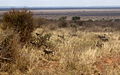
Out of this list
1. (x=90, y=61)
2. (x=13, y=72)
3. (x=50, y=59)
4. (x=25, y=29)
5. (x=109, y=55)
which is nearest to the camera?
(x=13, y=72)

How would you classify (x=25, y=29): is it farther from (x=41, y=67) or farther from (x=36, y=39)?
(x=41, y=67)

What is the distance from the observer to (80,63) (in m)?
10.1

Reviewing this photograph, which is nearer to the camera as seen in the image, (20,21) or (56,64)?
(56,64)

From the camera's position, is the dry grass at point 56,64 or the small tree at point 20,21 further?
the small tree at point 20,21

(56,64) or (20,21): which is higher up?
(20,21)

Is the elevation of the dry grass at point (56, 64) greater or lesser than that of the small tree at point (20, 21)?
lesser

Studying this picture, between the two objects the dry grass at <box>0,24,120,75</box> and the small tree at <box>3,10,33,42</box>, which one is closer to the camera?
the dry grass at <box>0,24,120,75</box>

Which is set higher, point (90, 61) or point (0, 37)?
point (0, 37)

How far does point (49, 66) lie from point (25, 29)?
4071mm

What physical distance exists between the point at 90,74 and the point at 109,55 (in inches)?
142

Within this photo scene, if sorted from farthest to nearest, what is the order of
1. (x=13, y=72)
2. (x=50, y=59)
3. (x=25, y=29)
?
1. (x=25, y=29)
2. (x=50, y=59)
3. (x=13, y=72)

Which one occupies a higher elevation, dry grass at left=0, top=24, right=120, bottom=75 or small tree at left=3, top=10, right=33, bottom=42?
small tree at left=3, top=10, right=33, bottom=42

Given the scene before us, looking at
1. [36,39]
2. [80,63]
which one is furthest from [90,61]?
[36,39]

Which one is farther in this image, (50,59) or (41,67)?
(50,59)
